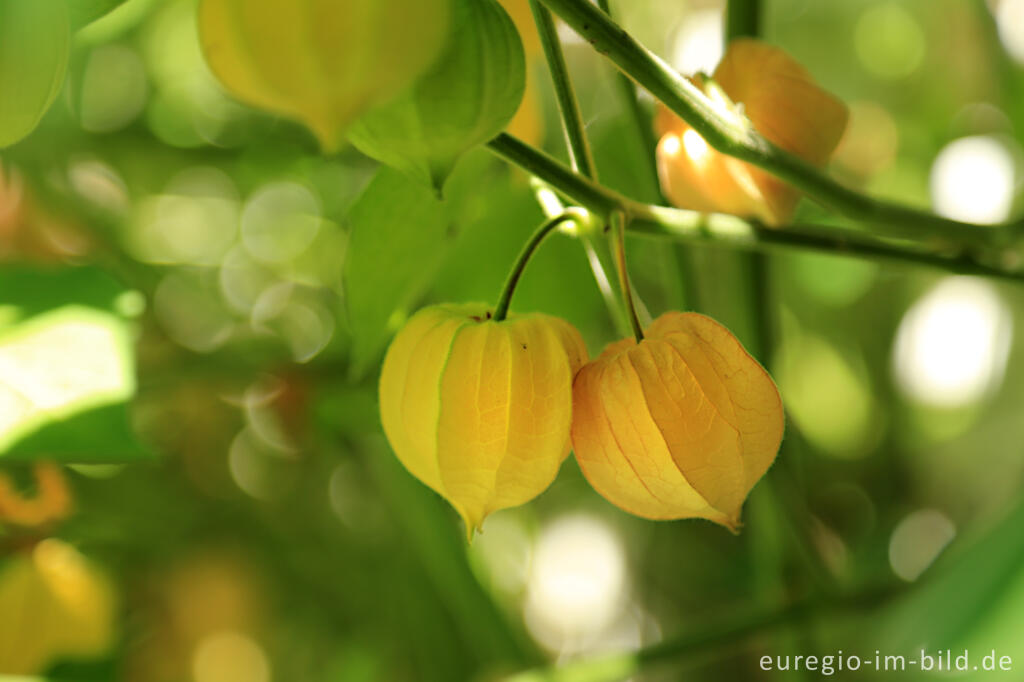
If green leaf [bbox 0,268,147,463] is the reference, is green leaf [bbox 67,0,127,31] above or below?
above

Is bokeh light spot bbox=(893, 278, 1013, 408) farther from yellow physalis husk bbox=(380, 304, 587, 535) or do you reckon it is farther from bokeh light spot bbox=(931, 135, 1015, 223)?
yellow physalis husk bbox=(380, 304, 587, 535)

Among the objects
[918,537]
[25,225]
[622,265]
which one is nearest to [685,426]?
[622,265]

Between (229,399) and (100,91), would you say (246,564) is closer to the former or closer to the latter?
(229,399)

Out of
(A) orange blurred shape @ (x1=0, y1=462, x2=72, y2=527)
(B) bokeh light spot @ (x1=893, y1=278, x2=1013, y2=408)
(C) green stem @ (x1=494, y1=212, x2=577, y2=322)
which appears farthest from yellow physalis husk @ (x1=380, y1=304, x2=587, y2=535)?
(B) bokeh light spot @ (x1=893, y1=278, x2=1013, y2=408)

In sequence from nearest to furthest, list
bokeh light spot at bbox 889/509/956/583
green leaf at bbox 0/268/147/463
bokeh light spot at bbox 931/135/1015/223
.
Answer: green leaf at bbox 0/268/147/463 → bokeh light spot at bbox 889/509/956/583 → bokeh light spot at bbox 931/135/1015/223

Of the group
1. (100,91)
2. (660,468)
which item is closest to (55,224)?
(100,91)

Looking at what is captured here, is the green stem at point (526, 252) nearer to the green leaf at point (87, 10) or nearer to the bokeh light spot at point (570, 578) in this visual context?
the green leaf at point (87, 10)

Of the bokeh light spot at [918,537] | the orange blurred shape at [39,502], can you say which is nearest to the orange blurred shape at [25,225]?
the orange blurred shape at [39,502]
